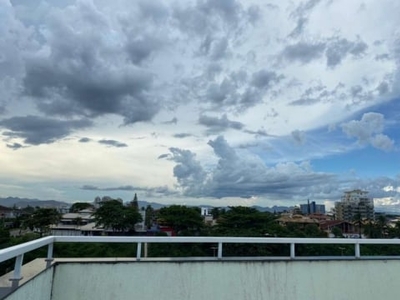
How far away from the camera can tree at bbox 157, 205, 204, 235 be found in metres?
41.0

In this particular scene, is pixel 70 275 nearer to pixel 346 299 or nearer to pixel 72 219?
pixel 346 299

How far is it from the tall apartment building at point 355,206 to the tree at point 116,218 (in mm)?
46618

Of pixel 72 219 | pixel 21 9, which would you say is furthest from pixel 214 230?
pixel 72 219

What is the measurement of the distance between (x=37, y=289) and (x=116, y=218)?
51.0m

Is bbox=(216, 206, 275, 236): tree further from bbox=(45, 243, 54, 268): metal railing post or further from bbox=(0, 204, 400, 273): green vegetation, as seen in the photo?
bbox=(45, 243, 54, 268): metal railing post

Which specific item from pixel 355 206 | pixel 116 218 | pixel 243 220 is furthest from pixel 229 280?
pixel 355 206

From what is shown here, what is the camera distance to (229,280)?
13.1ft

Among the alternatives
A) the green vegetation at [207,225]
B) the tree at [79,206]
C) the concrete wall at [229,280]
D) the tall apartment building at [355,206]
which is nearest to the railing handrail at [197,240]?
the concrete wall at [229,280]

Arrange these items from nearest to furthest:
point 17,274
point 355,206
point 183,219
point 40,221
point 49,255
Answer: point 17,274, point 49,255, point 183,219, point 40,221, point 355,206

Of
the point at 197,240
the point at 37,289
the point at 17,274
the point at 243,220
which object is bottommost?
the point at 243,220

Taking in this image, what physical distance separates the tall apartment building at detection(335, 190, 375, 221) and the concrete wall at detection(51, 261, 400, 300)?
7467 cm

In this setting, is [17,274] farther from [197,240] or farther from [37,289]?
[197,240]

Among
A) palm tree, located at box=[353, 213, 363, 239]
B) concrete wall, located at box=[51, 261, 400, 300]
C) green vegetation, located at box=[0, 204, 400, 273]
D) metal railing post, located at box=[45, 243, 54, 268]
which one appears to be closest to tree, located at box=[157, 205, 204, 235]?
green vegetation, located at box=[0, 204, 400, 273]

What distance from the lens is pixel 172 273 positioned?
389 cm
